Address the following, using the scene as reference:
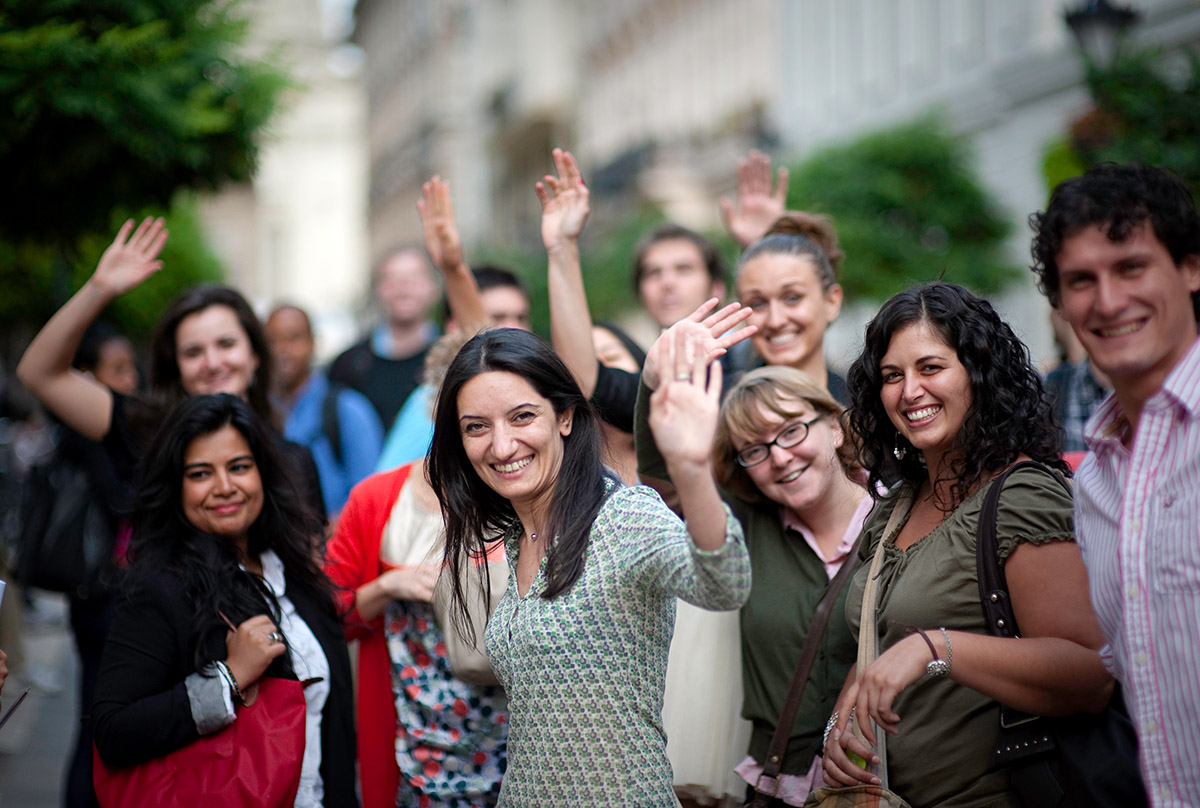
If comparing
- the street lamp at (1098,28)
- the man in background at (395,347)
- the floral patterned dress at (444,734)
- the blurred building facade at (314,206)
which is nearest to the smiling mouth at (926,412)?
the floral patterned dress at (444,734)

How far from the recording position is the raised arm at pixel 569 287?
4207mm

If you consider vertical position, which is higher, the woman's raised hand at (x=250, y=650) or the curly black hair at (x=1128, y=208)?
the curly black hair at (x=1128, y=208)

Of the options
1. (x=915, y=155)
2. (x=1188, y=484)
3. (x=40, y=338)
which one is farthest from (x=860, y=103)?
(x=1188, y=484)

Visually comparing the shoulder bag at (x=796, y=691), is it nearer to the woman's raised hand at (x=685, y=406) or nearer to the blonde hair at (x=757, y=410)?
the blonde hair at (x=757, y=410)

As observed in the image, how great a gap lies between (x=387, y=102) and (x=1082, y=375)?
63727 mm

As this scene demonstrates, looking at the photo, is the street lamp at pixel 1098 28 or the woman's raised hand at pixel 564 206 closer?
the woman's raised hand at pixel 564 206

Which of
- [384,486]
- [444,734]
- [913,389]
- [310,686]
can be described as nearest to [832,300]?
[913,389]

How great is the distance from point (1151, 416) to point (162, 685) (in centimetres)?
264

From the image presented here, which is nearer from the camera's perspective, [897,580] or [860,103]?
[897,580]

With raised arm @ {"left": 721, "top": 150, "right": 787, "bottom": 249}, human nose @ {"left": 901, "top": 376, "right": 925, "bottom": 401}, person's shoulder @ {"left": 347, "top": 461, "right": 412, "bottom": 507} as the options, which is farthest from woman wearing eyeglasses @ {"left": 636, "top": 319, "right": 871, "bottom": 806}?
raised arm @ {"left": 721, "top": 150, "right": 787, "bottom": 249}

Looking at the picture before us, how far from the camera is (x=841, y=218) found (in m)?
12.4

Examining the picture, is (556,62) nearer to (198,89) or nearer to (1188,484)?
(198,89)

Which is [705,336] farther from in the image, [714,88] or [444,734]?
[714,88]

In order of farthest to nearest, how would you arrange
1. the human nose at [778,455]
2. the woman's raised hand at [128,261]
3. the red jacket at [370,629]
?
the woman's raised hand at [128,261] → the red jacket at [370,629] → the human nose at [778,455]
